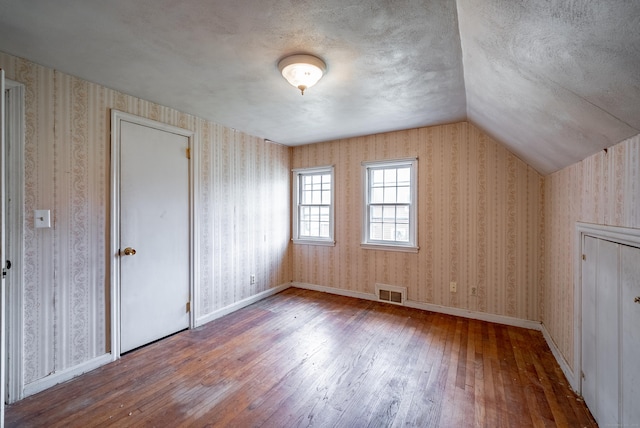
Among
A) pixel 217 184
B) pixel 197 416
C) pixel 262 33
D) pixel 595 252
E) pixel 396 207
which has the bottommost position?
pixel 197 416

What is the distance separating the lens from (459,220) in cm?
353

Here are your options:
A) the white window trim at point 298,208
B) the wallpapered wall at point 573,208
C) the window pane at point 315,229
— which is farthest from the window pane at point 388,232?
the wallpapered wall at point 573,208

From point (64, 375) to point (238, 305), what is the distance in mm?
1846

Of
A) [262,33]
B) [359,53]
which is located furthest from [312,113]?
[262,33]

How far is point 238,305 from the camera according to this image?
3795 millimetres

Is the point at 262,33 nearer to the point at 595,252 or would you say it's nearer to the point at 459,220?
the point at 595,252

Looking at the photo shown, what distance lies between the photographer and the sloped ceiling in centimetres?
112

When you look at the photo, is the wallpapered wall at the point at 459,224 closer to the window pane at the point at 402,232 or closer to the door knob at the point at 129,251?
the window pane at the point at 402,232

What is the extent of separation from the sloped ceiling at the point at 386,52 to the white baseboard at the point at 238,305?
2550 mm

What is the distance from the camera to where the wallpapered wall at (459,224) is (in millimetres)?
3184

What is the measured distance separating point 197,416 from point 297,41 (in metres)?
2.62

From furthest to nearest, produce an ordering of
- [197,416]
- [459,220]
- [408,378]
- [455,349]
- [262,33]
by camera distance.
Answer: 1. [459,220]
2. [455,349]
3. [408,378]
4. [197,416]
5. [262,33]

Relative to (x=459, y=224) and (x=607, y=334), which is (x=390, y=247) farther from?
(x=607, y=334)

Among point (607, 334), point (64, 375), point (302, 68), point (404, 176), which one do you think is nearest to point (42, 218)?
point (64, 375)
